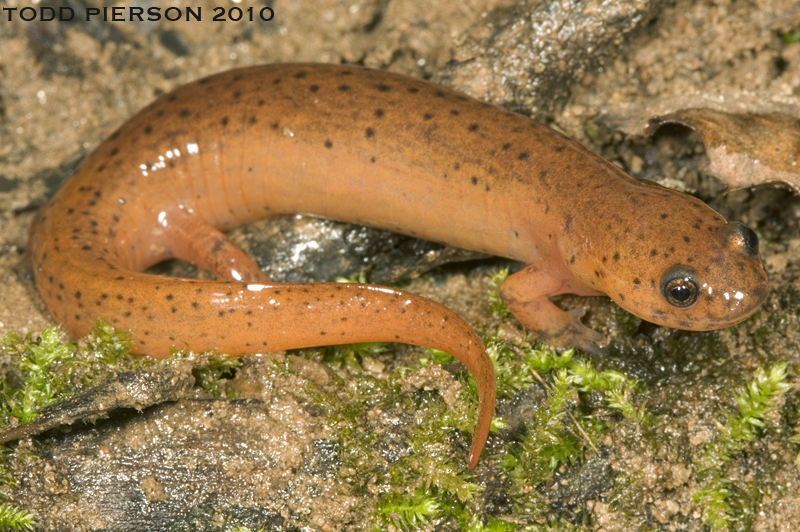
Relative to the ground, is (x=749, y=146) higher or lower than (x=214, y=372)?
higher

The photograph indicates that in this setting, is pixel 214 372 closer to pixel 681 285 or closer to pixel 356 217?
pixel 356 217

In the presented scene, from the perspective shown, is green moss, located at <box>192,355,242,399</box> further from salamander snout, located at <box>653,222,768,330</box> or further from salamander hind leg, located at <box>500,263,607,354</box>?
salamander snout, located at <box>653,222,768,330</box>

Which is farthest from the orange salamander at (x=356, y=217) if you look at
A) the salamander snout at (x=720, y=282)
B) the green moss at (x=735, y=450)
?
the green moss at (x=735, y=450)

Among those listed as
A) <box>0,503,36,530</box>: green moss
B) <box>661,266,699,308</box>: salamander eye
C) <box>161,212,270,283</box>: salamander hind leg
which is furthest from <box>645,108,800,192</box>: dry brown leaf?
<box>0,503,36,530</box>: green moss

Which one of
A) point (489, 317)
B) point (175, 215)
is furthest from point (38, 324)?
point (489, 317)

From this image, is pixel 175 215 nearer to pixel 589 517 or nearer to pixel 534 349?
pixel 534 349

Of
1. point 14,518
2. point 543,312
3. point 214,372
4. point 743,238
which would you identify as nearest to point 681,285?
point 743,238

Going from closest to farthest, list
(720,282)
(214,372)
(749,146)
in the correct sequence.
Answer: (720,282) → (214,372) → (749,146)
